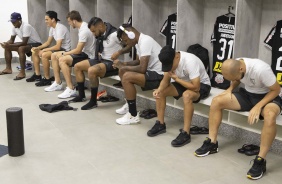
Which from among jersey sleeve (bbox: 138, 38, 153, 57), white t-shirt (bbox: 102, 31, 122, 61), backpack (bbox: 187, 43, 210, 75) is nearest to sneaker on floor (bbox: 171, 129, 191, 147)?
jersey sleeve (bbox: 138, 38, 153, 57)

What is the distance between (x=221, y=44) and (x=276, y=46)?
0.68m

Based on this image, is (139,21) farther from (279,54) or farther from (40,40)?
(40,40)

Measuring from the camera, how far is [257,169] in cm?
267

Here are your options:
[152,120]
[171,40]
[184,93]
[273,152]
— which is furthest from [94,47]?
[273,152]

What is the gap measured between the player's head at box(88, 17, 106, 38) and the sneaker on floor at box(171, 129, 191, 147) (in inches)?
73.0

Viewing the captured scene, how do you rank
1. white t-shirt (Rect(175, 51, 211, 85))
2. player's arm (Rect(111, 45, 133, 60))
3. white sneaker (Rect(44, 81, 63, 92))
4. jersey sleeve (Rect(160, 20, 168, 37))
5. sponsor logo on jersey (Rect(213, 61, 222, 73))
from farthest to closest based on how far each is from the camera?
white sneaker (Rect(44, 81, 63, 92))
jersey sleeve (Rect(160, 20, 168, 37))
player's arm (Rect(111, 45, 133, 60))
sponsor logo on jersey (Rect(213, 61, 222, 73))
white t-shirt (Rect(175, 51, 211, 85))

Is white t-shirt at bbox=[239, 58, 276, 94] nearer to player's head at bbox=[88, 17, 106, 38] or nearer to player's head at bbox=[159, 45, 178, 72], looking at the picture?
player's head at bbox=[159, 45, 178, 72]

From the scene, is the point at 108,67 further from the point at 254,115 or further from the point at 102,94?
the point at 254,115

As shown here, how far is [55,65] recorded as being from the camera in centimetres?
528

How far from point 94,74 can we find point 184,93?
4.93 ft

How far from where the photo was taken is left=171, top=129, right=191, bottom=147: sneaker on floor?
129 inches

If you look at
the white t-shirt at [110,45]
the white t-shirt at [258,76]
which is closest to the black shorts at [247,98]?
the white t-shirt at [258,76]

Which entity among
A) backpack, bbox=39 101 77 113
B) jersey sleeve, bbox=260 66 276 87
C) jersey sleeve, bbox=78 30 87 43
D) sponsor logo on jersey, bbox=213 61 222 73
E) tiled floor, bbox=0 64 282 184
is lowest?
tiled floor, bbox=0 64 282 184

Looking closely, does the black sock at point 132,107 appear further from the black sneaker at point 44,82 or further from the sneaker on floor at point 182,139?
the black sneaker at point 44,82
